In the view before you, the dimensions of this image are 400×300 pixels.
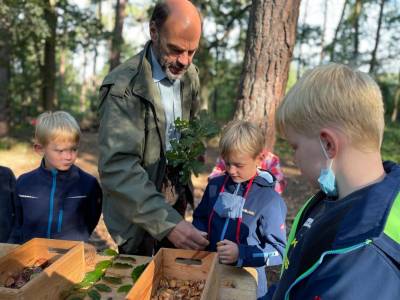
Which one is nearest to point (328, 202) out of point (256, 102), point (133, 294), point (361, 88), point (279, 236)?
point (361, 88)

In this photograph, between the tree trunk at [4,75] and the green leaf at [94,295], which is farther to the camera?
the tree trunk at [4,75]

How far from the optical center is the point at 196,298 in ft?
5.90

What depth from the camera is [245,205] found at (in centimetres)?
242

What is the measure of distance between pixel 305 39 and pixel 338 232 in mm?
22062

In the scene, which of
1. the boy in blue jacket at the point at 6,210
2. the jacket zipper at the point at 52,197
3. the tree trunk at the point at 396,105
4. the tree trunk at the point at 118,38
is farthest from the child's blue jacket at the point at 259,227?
the tree trunk at the point at 396,105

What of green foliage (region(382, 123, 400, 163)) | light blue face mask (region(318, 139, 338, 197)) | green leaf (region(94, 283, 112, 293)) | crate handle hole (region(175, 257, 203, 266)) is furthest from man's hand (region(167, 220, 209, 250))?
green foliage (region(382, 123, 400, 163))

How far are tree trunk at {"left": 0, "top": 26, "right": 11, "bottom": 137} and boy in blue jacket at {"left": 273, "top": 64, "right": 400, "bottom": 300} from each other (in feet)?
34.9

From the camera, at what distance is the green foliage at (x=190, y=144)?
2.40m

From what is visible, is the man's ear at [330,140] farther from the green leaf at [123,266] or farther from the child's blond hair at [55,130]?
the child's blond hair at [55,130]

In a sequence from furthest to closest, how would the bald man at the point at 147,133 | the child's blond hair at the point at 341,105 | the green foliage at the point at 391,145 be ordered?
the green foliage at the point at 391,145 < the bald man at the point at 147,133 < the child's blond hair at the point at 341,105

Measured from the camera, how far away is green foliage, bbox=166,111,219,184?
240 centimetres

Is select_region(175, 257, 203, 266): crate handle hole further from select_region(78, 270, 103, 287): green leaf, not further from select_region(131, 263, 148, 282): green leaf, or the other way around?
select_region(78, 270, 103, 287): green leaf

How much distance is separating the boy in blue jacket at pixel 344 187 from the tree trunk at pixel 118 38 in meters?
A: 12.7

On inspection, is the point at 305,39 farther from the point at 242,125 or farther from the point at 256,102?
the point at 242,125
